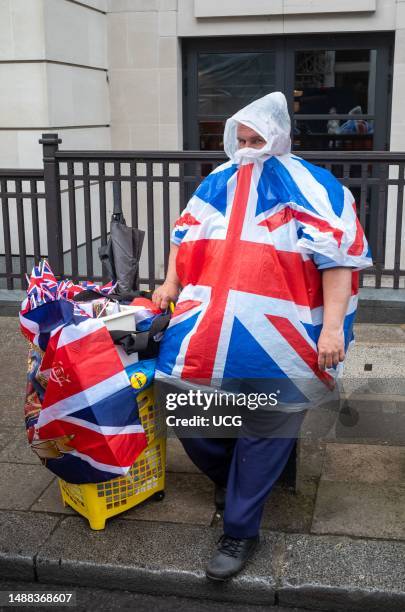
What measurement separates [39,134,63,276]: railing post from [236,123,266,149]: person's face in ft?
12.2

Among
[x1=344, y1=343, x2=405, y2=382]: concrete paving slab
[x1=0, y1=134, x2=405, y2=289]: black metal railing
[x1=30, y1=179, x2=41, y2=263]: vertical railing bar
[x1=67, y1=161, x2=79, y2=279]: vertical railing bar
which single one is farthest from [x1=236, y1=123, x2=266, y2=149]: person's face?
[x1=30, y1=179, x2=41, y2=263]: vertical railing bar

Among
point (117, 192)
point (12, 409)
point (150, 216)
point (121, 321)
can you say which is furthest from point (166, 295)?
point (150, 216)

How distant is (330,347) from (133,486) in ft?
3.88

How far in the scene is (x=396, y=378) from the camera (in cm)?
545

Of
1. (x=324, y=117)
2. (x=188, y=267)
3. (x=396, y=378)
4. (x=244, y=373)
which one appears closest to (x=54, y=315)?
(x=188, y=267)

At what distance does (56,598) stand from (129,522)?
1.64 feet

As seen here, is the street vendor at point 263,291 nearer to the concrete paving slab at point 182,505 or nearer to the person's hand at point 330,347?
the person's hand at point 330,347

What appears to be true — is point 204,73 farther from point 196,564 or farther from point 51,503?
point 196,564

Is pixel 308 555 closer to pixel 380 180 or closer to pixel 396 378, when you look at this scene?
pixel 396 378

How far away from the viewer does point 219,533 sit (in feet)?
11.9

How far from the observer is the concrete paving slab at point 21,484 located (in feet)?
12.9

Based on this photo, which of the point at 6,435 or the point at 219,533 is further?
the point at 6,435

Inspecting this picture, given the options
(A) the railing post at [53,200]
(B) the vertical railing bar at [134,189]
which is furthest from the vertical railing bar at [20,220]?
(B) the vertical railing bar at [134,189]

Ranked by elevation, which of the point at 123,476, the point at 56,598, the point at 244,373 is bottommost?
the point at 56,598
